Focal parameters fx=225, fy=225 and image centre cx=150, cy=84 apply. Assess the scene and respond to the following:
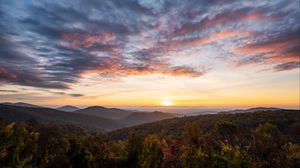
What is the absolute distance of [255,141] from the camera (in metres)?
25.5

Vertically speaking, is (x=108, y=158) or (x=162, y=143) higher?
(x=162, y=143)

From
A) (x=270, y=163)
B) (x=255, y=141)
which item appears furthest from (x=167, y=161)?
(x=255, y=141)

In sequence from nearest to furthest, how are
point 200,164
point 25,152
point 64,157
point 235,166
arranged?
1. point 235,166
2. point 200,164
3. point 25,152
4. point 64,157

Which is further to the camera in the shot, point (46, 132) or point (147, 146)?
Answer: point (46, 132)

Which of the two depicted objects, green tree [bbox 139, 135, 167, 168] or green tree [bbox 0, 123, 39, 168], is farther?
green tree [bbox 139, 135, 167, 168]

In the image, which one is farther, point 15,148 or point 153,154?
point 153,154

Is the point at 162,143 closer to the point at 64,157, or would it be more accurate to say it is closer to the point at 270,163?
the point at 64,157

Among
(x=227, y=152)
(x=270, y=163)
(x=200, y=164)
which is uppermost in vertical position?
(x=227, y=152)

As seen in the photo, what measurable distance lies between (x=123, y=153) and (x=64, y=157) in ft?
16.7

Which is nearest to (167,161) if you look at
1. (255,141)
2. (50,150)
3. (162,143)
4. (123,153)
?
(162,143)

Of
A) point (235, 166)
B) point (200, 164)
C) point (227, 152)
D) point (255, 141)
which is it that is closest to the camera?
point (235, 166)

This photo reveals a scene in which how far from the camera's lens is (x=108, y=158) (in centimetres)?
1894

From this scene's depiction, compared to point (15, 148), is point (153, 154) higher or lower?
lower

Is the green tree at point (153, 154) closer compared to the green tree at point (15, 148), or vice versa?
the green tree at point (15, 148)
